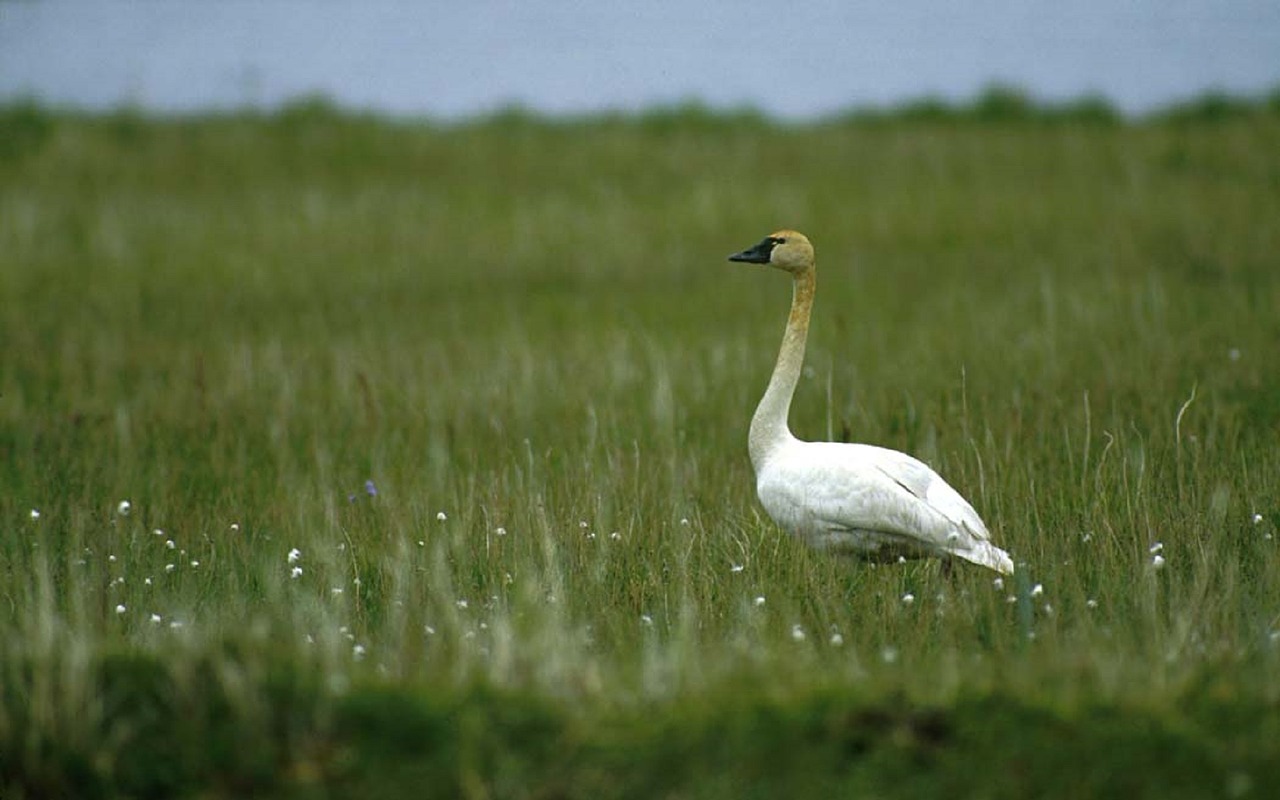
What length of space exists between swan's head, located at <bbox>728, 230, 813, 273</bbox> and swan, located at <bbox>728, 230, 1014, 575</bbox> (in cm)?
96

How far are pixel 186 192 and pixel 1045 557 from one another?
52.9 ft

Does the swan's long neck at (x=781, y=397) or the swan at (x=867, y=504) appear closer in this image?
the swan at (x=867, y=504)

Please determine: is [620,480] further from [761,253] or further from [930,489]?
[930,489]

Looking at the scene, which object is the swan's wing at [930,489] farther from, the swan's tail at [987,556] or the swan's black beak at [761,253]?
the swan's black beak at [761,253]

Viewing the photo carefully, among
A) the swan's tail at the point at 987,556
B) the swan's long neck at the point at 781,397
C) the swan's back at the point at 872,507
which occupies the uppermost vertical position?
the swan's long neck at the point at 781,397

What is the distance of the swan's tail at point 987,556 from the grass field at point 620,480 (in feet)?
0.35

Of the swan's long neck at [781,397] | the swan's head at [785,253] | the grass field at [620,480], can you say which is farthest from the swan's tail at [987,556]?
the swan's head at [785,253]

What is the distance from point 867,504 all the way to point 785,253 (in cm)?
168

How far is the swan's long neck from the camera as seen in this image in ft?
23.7

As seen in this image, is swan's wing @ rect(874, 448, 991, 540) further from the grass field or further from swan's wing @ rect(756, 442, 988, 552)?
the grass field

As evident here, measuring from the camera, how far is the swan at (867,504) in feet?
21.0

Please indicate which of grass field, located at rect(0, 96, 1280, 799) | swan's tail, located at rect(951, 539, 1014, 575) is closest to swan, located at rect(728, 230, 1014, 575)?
swan's tail, located at rect(951, 539, 1014, 575)

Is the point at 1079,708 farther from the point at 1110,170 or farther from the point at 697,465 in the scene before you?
the point at 1110,170

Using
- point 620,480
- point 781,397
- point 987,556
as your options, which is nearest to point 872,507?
point 987,556
